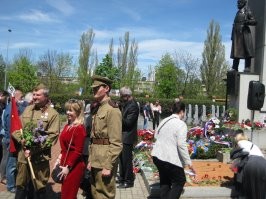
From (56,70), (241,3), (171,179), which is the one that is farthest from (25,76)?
(171,179)

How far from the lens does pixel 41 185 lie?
5.82 meters

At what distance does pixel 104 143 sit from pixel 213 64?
161ft

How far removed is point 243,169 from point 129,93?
2900mm

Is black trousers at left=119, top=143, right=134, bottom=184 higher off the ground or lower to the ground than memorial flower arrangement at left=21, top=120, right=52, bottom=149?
lower

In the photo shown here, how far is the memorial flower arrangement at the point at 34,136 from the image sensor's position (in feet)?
18.3

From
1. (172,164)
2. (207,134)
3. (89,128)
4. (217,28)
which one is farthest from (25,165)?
(217,28)

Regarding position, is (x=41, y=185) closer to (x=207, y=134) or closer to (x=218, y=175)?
(x=218, y=175)

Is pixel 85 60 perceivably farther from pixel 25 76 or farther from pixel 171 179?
pixel 171 179

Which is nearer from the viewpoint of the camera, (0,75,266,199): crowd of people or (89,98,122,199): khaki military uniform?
(89,98,122,199): khaki military uniform

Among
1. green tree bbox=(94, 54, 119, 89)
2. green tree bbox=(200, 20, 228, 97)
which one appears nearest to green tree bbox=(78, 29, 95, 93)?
green tree bbox=(94, 54, 119, 89)

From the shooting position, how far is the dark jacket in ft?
27.0

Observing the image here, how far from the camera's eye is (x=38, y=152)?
5.75m

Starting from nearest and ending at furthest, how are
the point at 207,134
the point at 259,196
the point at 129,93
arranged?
the point at 259,196 → the point at 129,93 → the point at 207,134

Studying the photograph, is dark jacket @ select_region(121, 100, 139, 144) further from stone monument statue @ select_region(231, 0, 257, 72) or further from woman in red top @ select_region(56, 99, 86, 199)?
stone monument statue @ select_region(231, 0, 257, 72)
